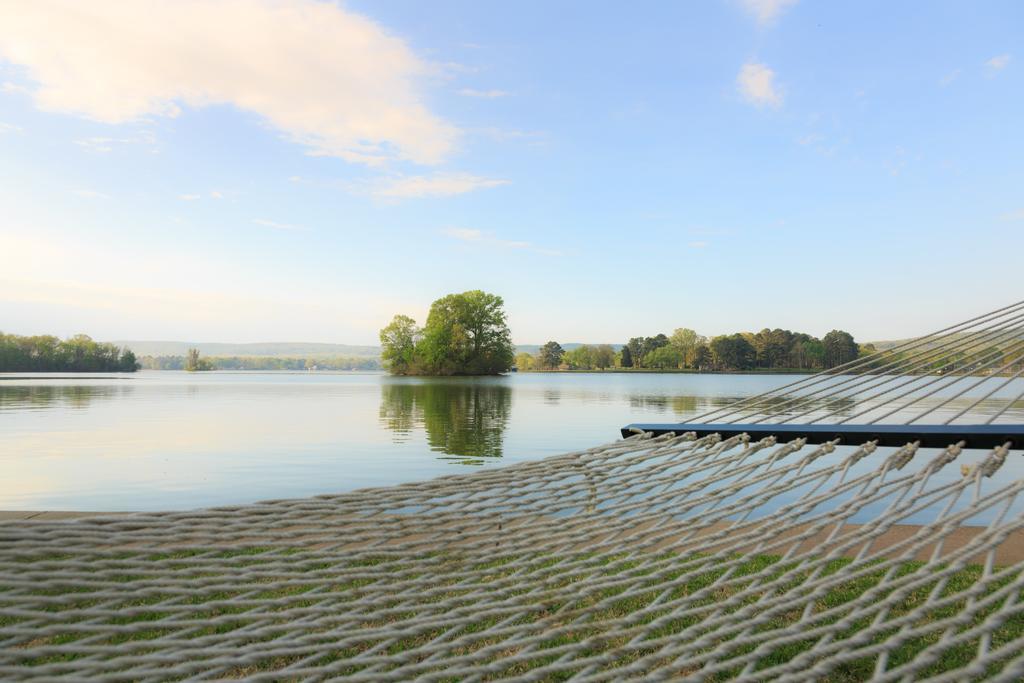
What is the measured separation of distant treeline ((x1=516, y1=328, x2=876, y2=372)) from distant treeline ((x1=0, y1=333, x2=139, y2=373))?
55.8 meters

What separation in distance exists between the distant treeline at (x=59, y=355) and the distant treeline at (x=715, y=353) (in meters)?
55.8

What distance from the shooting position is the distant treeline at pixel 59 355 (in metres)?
68.8

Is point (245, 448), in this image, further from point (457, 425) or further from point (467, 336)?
point (467, 336)

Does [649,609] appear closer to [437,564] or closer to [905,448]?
[437,564]

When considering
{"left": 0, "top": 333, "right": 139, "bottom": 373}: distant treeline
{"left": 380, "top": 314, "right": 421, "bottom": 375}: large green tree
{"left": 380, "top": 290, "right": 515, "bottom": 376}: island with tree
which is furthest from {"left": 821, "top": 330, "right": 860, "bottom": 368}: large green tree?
{"left": 0, "top": 333, "right": 139, "bottom": 373}: distant treeline

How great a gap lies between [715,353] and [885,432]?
74.2 metres

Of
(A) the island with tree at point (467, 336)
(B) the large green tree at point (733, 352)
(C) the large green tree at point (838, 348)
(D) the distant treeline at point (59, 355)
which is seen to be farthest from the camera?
(B) the large green tree at point (733, 352)

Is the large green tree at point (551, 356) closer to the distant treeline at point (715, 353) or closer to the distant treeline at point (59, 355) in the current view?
the distant treeline at point (715, 353)

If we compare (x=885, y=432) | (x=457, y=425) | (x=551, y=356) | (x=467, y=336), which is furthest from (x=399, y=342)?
(x=885, y=432)

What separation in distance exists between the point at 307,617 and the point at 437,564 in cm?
39

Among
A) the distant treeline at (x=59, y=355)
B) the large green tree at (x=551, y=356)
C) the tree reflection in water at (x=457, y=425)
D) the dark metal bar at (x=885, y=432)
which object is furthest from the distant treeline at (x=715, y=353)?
the dark metal bar at (x=885, y=432)

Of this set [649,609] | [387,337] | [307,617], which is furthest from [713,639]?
[387,337]

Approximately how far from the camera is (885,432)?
85.4 inches

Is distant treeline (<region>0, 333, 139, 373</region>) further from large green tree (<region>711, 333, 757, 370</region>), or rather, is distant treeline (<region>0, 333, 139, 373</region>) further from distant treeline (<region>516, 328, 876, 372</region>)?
large green tree (<region>711, 333, 757, 370</region>)
